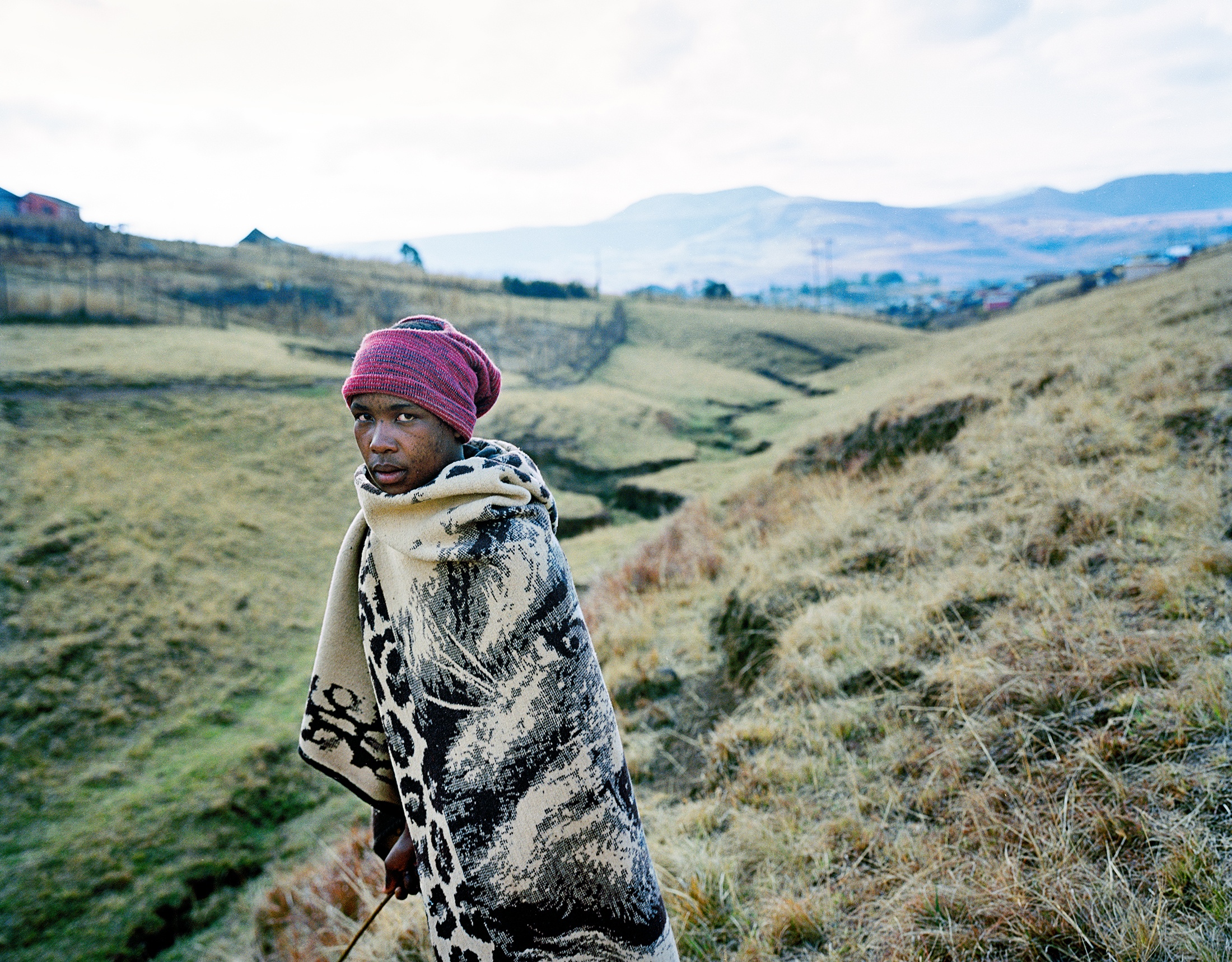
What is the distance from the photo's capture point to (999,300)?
2253 inches

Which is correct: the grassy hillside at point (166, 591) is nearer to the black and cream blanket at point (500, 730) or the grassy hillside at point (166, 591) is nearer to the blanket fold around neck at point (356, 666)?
the blanket fold around neck at point (356, 666)

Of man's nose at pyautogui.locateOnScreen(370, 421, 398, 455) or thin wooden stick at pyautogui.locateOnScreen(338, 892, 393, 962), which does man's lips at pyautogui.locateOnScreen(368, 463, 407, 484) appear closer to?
man's nose at pyautogui.locateOnScreen(370, 421, 398, 455)

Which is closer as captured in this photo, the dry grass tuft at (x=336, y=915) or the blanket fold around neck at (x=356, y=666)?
the blanket fold around neck at (x=356, y=666)

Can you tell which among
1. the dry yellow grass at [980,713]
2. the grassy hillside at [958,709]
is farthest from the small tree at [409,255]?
the dry yellow grass at [980,713]

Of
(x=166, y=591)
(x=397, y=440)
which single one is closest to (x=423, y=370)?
(x=397, y=440)

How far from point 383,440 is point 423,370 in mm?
200

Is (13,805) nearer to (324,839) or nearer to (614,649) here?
(324,839)

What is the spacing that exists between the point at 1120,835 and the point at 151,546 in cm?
1021

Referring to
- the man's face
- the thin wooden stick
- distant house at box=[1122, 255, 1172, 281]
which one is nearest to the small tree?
distant house at box=[1122, 255, 1172, 281]

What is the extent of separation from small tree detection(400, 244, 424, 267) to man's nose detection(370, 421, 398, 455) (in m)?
47.5

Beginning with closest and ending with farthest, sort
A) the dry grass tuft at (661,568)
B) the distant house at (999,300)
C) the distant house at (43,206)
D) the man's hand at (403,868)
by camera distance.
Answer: the man's hand at (403,868) → the dry grass tuft at (661,568) → the distant house at (43,206) → the distant house at (999,300)

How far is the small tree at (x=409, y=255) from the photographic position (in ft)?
153

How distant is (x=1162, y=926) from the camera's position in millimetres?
1763

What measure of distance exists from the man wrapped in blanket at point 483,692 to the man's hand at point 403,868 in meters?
0.13
